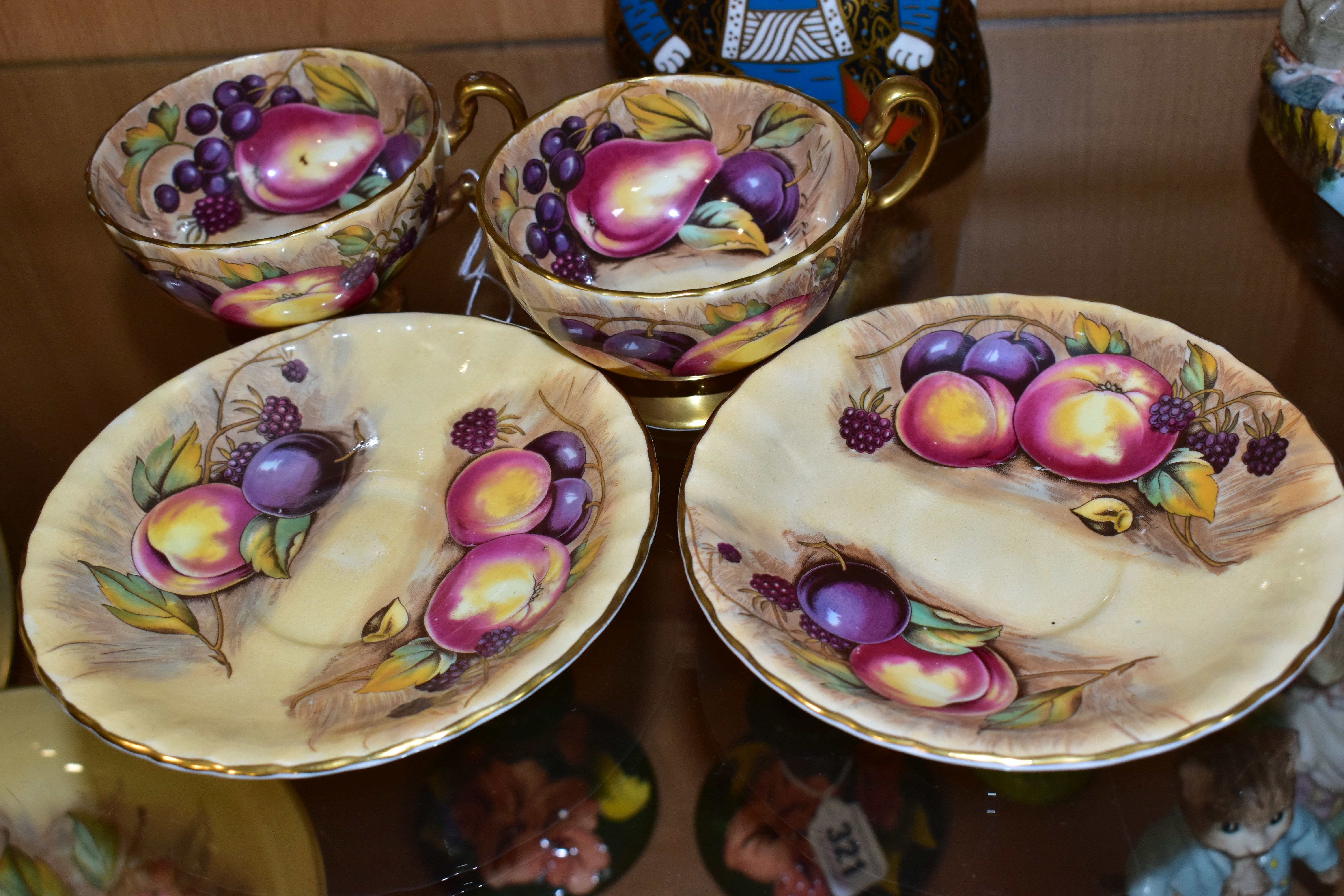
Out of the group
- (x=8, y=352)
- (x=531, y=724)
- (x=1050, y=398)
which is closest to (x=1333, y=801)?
(x=1050, y=398)

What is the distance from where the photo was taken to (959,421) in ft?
1.71

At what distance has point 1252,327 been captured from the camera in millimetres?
592

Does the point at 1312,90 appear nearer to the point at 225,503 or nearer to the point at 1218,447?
the point at 1218,447

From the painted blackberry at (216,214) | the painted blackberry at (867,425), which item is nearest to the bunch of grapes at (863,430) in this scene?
the painted blackberry at (867,425)

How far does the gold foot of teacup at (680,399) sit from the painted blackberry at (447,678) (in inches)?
7.3

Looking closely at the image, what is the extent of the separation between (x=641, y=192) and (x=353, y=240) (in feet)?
0.56

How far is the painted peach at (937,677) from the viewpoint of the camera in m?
0.40

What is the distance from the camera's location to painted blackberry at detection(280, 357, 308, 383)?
57 cm

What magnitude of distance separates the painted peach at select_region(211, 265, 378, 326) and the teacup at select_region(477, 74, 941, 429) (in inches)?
3.5

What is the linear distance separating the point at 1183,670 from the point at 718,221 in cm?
35

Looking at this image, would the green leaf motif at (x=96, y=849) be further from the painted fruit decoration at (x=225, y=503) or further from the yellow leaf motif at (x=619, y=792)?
the yellow leaf motif at (x=619, y=792)

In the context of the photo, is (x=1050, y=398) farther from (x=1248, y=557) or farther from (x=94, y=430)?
(x=94, y=430)

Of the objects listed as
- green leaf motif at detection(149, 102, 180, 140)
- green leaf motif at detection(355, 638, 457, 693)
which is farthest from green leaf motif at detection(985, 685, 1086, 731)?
green leaf motif at detection(149, 102, 180, 140)

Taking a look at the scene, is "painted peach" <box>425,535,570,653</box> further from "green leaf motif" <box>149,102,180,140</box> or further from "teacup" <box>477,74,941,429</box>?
"green leaf motif" <box>149,102,180,140</box>
